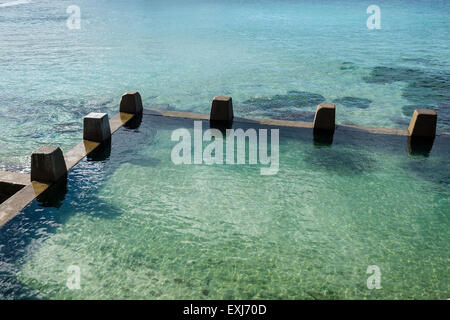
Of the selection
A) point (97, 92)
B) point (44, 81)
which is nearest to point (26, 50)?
point (44, 81)

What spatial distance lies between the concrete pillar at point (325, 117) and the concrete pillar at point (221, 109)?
234cm

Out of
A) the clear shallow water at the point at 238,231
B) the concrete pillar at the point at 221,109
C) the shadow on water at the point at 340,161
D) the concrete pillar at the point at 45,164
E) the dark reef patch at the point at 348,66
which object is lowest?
the clear shallow water at the point at 238,231

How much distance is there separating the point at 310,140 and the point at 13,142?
779 centimetres

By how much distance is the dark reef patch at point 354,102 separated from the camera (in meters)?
14.9

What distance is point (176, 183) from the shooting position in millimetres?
8133
